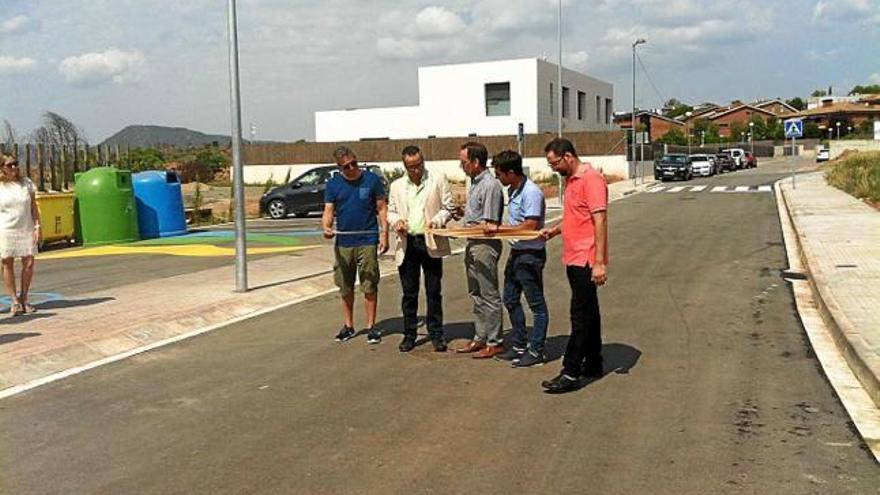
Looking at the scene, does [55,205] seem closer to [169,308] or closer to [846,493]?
[169,308]

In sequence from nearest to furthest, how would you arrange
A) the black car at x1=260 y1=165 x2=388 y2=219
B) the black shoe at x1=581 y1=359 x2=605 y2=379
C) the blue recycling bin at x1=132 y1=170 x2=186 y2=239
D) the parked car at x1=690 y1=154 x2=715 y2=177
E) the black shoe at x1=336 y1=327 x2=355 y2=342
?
1. the black shoe at x1=581 y1=359 x2=605 y2=379
2. the black shoe at x1=336 y1=327 x2=355 y2=342
3. the blue recycling bin at x1=132 y1=170 x2=186 y2=239
4. the black car at x1=260 y1=165 x2=388 y2=219
5. the parked car at x1=690 y1=154 x2=715 y2=177

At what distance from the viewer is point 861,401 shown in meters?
6.39

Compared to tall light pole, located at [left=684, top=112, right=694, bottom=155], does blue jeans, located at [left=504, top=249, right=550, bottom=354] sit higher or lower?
lower

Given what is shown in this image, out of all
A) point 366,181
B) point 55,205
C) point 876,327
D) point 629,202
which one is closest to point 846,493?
point 876,327

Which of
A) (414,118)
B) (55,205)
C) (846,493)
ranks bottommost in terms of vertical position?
(846,493)

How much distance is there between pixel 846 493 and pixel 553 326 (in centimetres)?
485

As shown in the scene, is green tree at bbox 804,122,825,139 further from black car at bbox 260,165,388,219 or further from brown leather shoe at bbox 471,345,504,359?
brown leather shoe at bbox 471,345,504,359

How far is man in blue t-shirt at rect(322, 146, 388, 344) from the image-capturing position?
8555 mm

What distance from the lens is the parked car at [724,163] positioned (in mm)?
64125

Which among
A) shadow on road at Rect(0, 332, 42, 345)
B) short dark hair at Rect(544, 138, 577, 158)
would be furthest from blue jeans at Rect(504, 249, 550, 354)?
shadow on road at Rect(0, 332, 42, 345)

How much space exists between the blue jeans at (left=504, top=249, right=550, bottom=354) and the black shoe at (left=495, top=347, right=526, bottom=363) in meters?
0.04

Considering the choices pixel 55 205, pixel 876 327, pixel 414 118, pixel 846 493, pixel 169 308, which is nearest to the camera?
pixel 846 493

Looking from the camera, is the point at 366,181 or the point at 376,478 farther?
the point at 366,181

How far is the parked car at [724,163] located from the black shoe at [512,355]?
5820 centimetres
